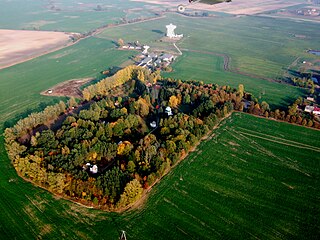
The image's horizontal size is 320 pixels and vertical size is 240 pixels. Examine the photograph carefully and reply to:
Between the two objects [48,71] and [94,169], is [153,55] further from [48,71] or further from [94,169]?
[94,169]

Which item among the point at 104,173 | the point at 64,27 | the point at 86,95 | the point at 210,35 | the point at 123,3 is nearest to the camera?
the point at 104,173

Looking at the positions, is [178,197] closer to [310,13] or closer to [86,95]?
[86,95]

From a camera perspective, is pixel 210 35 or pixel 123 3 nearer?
pixel 210 35

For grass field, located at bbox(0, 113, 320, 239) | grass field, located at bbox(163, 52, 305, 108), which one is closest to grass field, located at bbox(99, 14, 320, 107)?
grass field, located at bbox(163, 52, 305, 108)

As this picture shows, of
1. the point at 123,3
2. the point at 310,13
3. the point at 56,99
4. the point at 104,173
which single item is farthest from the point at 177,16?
the point at 104,173

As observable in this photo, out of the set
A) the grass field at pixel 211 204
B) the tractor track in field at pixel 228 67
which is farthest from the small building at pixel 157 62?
the grass field at pixel 211 204

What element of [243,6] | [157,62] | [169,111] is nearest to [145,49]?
[157,62]

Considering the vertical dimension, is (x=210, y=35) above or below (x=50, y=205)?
above
